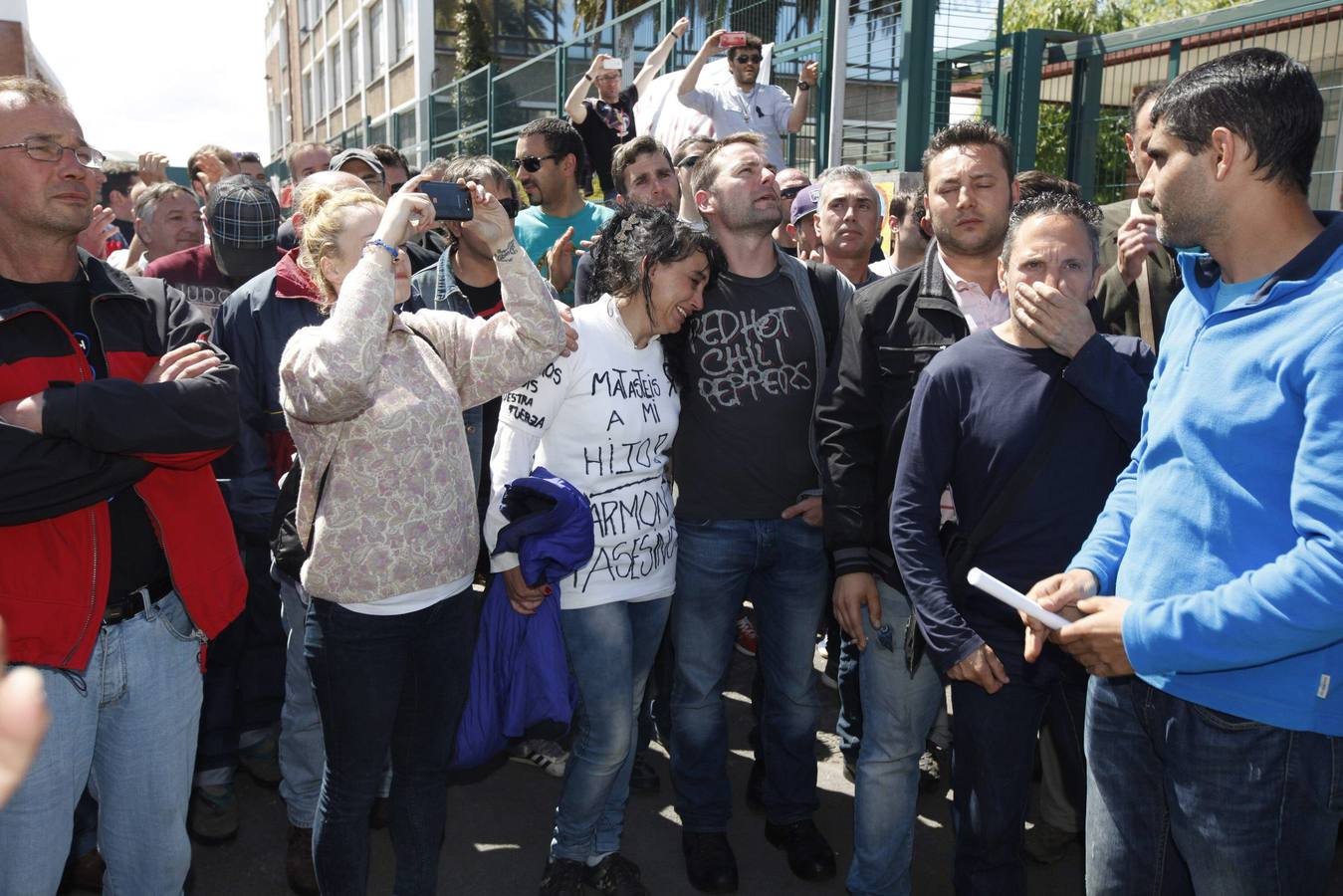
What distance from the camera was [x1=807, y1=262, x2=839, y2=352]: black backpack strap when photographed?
353 centimetres

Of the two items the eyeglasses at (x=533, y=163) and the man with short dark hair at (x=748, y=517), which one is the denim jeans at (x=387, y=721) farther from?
the eyeglasses at (x=533, y=163)

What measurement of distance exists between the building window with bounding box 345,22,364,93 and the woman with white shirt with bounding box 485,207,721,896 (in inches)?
1246

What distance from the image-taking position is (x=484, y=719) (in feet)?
9.89

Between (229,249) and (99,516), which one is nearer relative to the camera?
(99,516)

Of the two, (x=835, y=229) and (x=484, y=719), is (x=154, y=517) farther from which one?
(x=835, y=229)

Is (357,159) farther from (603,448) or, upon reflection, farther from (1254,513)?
(1254,513)

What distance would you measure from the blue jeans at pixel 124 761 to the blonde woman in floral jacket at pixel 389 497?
0.33 m

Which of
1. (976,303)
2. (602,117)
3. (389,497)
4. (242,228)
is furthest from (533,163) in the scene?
(389,497)

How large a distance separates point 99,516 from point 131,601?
8.9 inches

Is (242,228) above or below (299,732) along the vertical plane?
above

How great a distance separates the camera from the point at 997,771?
2719 mm

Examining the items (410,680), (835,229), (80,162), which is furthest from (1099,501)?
(80,162)

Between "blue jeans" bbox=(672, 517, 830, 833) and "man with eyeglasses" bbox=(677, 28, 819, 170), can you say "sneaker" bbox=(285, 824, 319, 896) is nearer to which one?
"blue jeans" bbox=(672, 517, 830, 833)

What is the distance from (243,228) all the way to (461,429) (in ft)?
6.67
